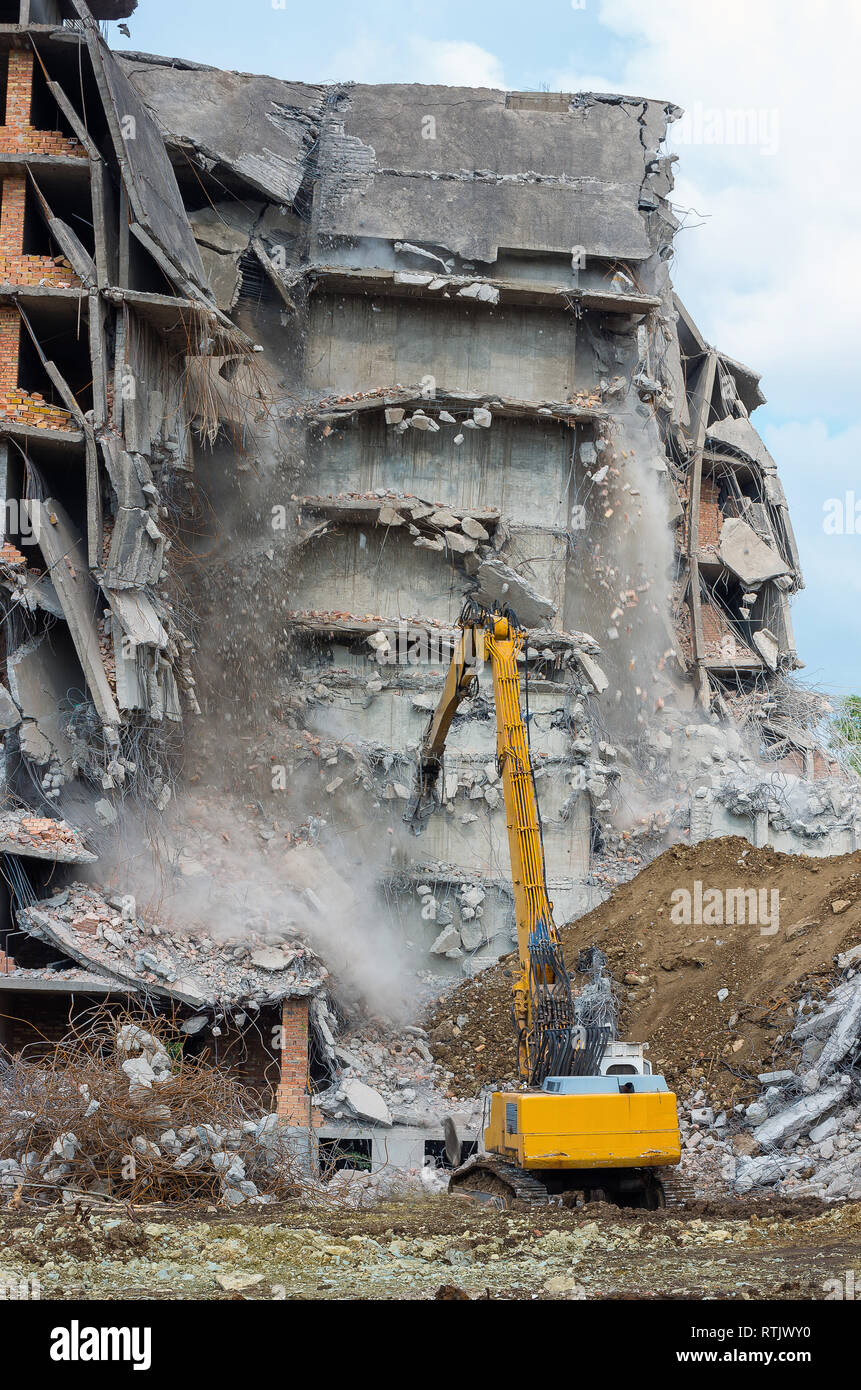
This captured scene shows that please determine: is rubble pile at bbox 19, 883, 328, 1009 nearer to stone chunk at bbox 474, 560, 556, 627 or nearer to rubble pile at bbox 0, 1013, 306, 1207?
rubble pile at bbox 0, 1013, 306, 1207

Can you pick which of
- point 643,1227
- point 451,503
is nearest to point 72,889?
point 643,1227

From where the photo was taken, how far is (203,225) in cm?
2159

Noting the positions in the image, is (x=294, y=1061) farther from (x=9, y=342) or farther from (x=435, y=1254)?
(x=9, y=342)

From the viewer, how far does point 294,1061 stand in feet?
48.4

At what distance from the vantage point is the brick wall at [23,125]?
16.8 meters

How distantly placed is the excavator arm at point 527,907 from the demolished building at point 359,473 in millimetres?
4913

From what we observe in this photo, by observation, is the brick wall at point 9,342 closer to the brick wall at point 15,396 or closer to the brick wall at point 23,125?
the brick wall at point 15,396

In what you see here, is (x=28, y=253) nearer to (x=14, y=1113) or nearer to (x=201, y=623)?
(x=201, y=623)

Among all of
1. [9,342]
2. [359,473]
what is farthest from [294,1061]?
[359,473]

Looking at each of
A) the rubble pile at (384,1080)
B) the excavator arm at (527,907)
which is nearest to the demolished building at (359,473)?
the rubble pile at (384,1080)

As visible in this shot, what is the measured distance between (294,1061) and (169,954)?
185 cm

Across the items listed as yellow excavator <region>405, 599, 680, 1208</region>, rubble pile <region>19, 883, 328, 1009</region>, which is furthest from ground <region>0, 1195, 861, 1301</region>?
rubble pile <region>19, 883, 328, 1009</region>

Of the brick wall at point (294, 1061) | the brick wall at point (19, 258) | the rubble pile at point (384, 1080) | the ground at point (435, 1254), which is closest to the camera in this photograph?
the ground at point (435, 1254)
